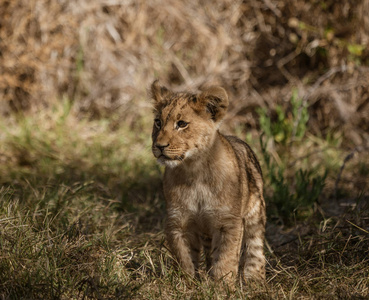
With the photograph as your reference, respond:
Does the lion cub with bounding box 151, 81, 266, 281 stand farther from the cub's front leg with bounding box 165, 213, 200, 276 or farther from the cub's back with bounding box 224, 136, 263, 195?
the cub's back with bounding box 224, 136, 263, 195

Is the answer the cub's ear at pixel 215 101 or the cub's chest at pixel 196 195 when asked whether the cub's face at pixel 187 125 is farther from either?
the cub's chest at pixel 196 195

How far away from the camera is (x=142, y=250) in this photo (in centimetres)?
413

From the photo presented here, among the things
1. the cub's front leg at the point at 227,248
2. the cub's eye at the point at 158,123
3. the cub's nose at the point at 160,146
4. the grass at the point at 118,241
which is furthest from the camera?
the cub's eye at the point at 158,123

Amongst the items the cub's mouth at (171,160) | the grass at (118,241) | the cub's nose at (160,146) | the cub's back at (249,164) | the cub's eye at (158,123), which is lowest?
the grass at (118,241)

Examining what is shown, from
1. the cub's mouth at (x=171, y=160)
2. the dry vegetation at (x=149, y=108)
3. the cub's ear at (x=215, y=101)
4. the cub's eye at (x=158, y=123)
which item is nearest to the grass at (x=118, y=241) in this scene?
the dry vegetation at (x=149, y=108)

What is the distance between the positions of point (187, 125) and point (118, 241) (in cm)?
120

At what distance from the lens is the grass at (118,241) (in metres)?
3.30

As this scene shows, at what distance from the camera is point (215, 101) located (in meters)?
3.72

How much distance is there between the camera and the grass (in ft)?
10.8

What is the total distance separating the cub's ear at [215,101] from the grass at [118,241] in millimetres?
1074

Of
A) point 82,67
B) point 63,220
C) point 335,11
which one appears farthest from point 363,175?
point 82,67

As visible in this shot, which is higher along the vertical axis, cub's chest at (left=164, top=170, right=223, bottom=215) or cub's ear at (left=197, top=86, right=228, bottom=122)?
cub's ear at (left=197, top=86, right=228, bottom=122)

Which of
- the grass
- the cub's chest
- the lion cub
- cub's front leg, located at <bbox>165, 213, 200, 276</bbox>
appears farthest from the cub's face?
the grass

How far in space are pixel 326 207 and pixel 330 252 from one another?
1.32m
